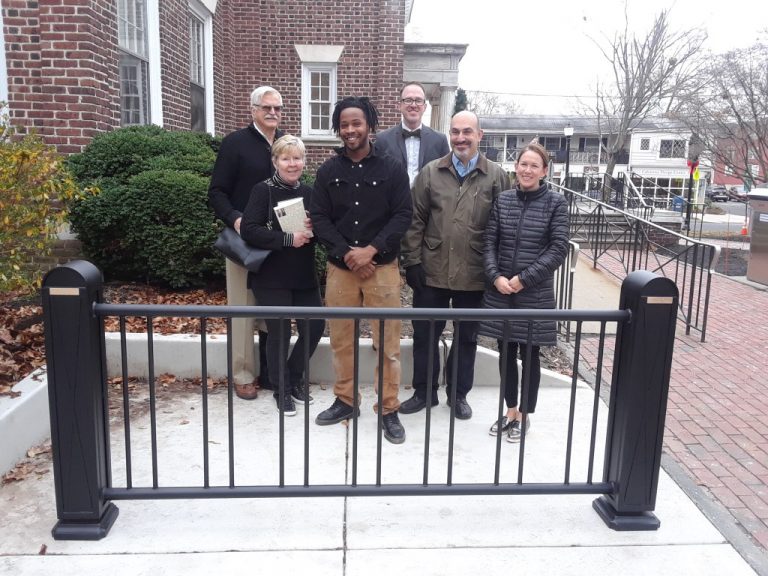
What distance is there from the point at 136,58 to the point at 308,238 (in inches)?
198

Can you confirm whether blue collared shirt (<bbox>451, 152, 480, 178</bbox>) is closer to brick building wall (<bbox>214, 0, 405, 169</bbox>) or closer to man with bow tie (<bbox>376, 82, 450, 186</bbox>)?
man with bow tie (<bbox>376, 82, 450, 186</bbox>)

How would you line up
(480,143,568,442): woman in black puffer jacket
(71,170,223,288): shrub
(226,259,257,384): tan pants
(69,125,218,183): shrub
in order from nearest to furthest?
(480,143,568,442): woman in black puffer jacket → (226,259,257,384): tan pants → (71,170,223,288): shrub → (69,125,218,183): shrub

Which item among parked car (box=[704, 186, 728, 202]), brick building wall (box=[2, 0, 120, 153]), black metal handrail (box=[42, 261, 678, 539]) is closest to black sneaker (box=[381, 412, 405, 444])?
black metal handrail (box=[42, 261, 678, 539])

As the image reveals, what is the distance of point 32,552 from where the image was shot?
2771 mm

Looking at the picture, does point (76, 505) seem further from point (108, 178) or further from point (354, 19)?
point (354, 19)

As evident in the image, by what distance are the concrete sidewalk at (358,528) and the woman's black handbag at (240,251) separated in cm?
107

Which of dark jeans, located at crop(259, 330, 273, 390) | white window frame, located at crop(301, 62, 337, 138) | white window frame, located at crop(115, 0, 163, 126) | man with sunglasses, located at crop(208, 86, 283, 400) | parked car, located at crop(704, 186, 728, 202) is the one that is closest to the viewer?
man with sunglasses, located at crop(208, 86, 283, 400)

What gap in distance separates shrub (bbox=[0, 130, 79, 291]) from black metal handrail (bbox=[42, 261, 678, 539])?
1.52m

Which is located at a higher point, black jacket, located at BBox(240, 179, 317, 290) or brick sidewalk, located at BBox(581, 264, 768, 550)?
black jacket, located at BBox(240, 179, 317, 290)

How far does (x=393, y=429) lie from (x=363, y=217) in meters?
1.26

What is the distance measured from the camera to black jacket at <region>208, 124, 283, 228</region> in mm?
4305

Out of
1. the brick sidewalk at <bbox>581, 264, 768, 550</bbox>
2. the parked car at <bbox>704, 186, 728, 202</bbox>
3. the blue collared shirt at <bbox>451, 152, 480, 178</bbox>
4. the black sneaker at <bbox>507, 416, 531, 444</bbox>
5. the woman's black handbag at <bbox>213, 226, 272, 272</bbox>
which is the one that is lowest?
the brick sidewalk at <bbox>581, 264, 768, 550</bbox>

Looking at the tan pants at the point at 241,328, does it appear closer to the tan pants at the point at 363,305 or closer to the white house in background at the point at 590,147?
the tan pants at the point at 363,305

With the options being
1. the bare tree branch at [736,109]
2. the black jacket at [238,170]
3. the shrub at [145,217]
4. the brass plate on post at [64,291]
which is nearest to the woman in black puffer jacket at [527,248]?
the black jacket at [238,170]
